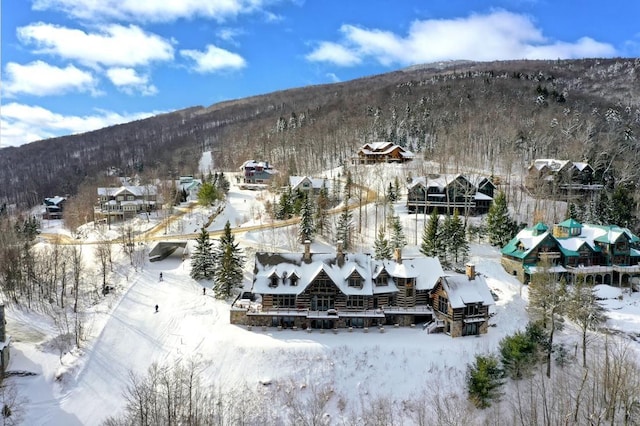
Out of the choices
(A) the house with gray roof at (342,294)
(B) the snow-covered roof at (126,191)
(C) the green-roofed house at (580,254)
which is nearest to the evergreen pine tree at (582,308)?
(A) the house with gray roof at (342,294)

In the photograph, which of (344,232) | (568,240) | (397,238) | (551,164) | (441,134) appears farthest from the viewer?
(441,134)

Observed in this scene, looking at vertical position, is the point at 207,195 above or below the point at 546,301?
above

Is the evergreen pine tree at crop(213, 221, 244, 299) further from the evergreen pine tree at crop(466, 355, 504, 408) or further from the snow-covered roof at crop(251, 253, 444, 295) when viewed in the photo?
the evergreen pine tree at crop(466, 355, 504, 408)

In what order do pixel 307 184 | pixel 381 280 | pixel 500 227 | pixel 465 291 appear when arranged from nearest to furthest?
pixel 465 291 → pixel 381 280 → pixel 500 227 → pixel 307 184

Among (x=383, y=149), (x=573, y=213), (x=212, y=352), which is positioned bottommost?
(x=212, y=352)

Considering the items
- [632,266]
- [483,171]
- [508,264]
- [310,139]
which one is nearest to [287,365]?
[508,264]

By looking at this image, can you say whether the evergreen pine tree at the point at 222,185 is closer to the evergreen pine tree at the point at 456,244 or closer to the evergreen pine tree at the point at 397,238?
the evergreen pine tree at the point at 397,238

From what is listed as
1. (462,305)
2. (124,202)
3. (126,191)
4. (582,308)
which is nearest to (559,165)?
(582,308)

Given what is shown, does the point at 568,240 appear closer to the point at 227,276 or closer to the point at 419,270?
the point at 419,270
